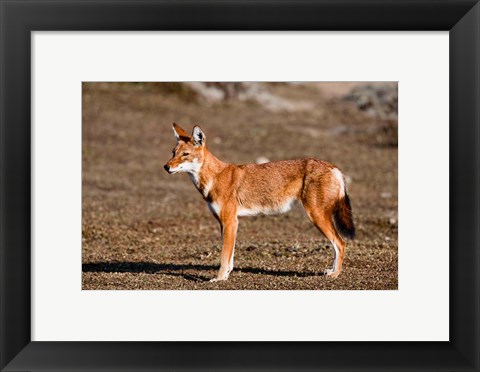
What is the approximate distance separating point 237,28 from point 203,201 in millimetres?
9539

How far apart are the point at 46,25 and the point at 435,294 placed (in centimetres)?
574

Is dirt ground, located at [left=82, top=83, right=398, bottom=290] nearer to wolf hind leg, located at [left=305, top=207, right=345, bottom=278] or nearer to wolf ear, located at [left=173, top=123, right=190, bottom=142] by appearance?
wolf hind leg, located at [left=305, top=207, right=345, bottom=278]

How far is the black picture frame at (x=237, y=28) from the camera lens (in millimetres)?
8891

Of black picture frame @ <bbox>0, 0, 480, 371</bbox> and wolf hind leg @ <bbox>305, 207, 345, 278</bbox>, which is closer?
black picture frame @ <bbox>0, 0, 480, 371</bbox>

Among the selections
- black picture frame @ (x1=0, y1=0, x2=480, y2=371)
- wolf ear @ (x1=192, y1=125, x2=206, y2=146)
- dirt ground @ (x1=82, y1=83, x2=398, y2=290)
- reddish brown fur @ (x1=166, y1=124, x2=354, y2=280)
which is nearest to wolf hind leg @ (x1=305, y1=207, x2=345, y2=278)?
reddish brown fur @ (x1=166, y1=124, x2=354, y2=280)

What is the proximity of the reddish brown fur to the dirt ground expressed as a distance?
0.68 metres

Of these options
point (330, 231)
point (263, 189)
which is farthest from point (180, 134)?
point (330, 231)

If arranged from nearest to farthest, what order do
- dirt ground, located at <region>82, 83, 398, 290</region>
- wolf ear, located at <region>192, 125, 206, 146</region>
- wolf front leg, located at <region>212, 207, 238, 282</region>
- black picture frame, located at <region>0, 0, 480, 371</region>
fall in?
black picture frame, located at <region>0, 0, 480, 371</region>, wolf ear, located at <region>192, 125, 206, 146</region>, wolf front leg, located at <region>212, 207, 238, 282</region>, dirt ground, located at <region>82, 83, 398, 290</region>

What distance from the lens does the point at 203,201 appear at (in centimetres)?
1831

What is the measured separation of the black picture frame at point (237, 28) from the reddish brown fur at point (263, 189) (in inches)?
76.7

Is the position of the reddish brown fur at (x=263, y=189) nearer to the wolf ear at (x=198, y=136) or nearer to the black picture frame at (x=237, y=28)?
the wolf ear at (x=198, y=136)

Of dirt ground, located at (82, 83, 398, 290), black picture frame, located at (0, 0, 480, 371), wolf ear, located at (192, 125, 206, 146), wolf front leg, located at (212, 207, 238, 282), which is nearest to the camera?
black picture frame, located at (0, 0, 480, 371)

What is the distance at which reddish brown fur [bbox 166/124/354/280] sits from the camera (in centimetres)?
1067

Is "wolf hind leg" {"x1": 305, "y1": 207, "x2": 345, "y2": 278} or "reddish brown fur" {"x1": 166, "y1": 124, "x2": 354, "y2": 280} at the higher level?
"reddish brown fur" {"x1": 166, "y1": 124, "x2": 354, "y2": 280}
